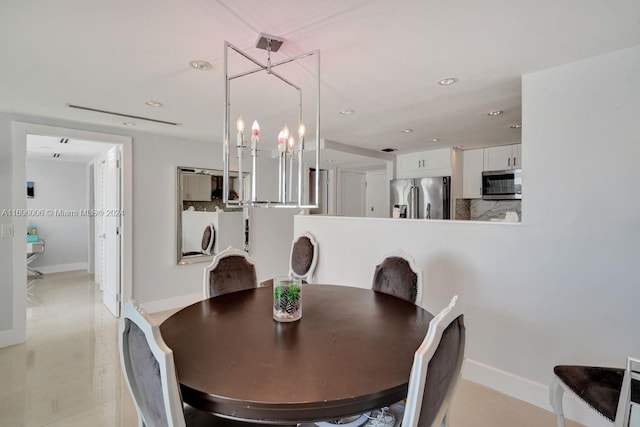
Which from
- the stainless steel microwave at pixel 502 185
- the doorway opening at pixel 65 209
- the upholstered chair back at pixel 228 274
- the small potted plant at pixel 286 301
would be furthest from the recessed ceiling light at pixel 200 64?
the stainless steel microwave at pixel 502 185

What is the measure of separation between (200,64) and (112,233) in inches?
121

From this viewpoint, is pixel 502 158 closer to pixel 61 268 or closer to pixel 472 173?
pixel 472 173

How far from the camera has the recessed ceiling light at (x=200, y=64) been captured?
1960 mm

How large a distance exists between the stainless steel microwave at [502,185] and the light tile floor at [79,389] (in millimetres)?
2658

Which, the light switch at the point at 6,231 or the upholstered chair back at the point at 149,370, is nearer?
the upholstered chair back at the point at 149,370

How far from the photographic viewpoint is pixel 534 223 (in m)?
2.13

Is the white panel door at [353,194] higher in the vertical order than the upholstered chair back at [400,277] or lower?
higher

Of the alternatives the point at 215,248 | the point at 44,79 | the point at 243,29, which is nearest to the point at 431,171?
the point at 215,248

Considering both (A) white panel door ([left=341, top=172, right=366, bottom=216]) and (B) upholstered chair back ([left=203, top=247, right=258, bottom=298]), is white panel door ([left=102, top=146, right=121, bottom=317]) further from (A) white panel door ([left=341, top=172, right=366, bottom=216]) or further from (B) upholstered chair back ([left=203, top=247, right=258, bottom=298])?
(A) white panel door ([left=341, top=172, right=366, bottom=216])

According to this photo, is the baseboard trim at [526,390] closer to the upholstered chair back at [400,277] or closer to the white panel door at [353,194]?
the upholstered chair back at [400,277]

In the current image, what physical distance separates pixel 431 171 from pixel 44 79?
4.61 metres

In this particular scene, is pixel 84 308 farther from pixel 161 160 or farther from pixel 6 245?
pixel 161 160

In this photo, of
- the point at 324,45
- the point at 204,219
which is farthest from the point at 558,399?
the point at 204,219

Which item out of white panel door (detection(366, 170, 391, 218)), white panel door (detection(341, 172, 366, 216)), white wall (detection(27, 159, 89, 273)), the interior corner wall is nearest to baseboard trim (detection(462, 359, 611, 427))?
white panel door (detection(366, 170, 391, 218))
